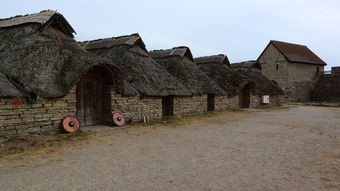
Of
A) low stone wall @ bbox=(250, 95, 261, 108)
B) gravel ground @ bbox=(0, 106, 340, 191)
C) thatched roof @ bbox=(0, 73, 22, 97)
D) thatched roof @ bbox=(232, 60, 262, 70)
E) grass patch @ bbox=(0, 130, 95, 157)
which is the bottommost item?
gravel ground @ bbox=(0, 106, 340, 191)

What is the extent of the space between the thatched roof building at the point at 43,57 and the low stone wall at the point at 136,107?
1.71 ft

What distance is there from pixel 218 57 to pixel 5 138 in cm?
2263

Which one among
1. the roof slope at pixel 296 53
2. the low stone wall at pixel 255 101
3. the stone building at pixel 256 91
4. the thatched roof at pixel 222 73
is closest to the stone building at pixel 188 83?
the thatched roof at pixel 222 73

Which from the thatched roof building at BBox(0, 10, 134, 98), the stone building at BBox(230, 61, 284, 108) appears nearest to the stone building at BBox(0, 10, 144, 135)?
the thatched roof building at BBox(0, 10, 134, 98)

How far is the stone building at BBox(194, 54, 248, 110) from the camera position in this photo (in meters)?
26.7

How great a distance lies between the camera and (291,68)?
4203cm

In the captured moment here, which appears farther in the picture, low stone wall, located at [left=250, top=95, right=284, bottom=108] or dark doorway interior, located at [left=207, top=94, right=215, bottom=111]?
low stone wall, located at [left=250, top=95, right=284, bottom=108]

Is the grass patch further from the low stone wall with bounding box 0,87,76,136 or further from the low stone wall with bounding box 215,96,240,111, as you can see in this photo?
the low stone wall with bounding box 215,96,240,111

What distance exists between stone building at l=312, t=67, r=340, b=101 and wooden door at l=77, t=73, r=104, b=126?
35.6m

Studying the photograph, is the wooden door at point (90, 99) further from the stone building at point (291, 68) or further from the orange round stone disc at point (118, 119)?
the stone building at point (291, 68)

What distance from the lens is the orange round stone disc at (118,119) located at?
1517cm

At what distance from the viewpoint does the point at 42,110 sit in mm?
12016

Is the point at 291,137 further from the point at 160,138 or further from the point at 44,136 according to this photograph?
the point at 44,136

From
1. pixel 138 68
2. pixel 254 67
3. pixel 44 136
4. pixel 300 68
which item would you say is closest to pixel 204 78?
pixel 138 68
